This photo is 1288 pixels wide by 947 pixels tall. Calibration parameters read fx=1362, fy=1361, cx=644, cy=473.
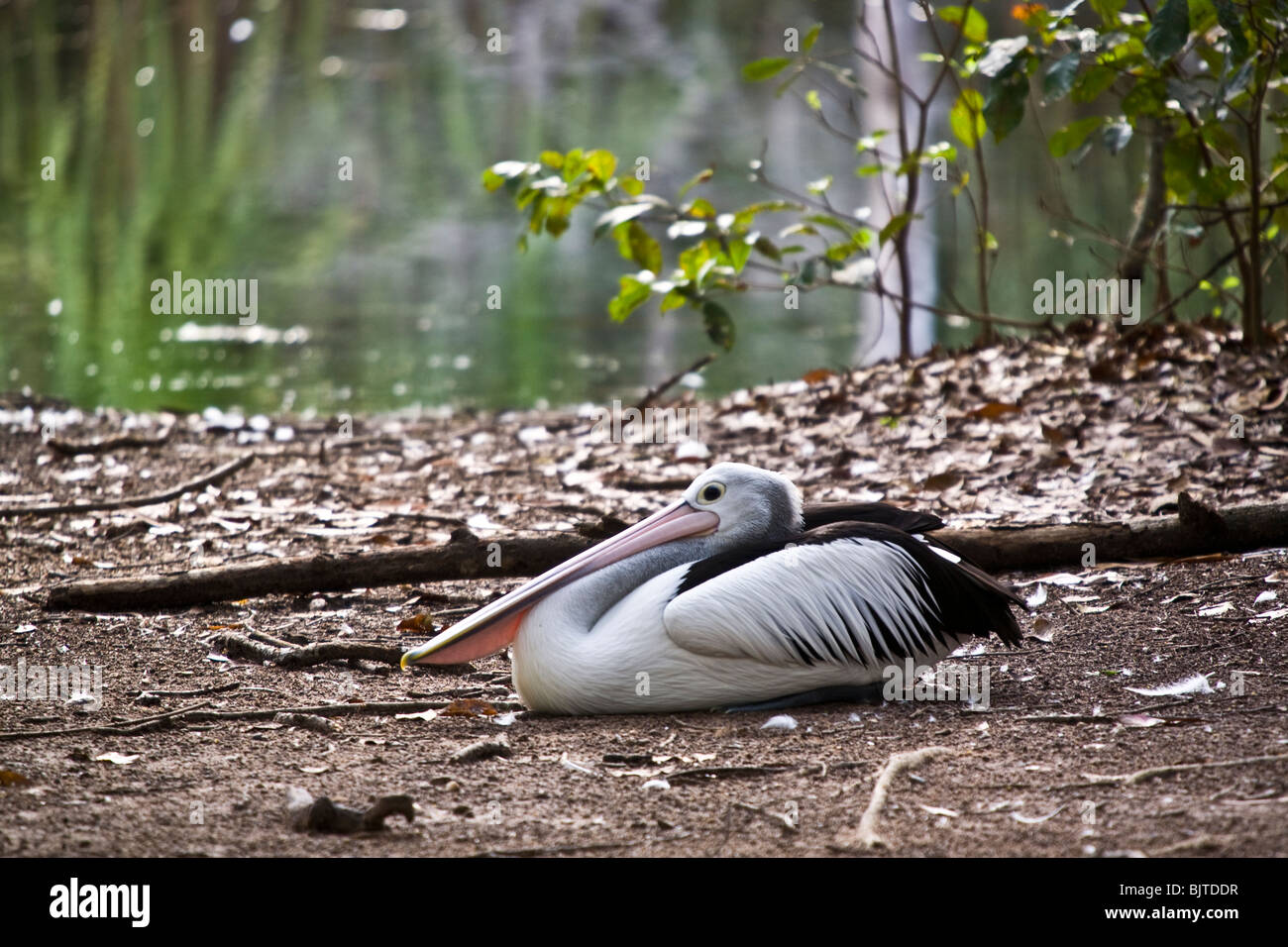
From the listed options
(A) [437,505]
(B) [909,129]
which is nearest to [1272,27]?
(A) [437,505]

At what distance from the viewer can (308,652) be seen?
4.68 meters

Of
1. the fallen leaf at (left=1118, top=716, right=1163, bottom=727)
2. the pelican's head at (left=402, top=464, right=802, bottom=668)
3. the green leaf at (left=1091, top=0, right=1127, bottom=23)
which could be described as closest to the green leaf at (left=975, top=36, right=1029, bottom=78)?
the green leaf at (left=1091, top=0, right=1127, bottom=23)

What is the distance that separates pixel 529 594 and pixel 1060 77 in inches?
148

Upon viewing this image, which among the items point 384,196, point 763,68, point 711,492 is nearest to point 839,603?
point 711,492

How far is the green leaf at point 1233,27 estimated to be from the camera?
19.7 ft

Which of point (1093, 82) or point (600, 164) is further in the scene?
point (600, 164)

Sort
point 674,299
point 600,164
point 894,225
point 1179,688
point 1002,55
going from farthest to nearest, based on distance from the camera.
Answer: point 894,225, point 600,164, point 674,299, point 1002,55, point 1179,688

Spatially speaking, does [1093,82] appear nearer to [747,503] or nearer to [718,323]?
[718,323]

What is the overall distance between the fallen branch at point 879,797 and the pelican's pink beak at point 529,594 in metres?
1.17

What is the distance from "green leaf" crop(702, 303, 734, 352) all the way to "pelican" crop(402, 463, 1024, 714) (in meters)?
3.91

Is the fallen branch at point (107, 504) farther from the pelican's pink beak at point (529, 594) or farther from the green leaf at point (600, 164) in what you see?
the pelican's pink beak at point (529, 594)

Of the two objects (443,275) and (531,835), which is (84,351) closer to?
(443,275)

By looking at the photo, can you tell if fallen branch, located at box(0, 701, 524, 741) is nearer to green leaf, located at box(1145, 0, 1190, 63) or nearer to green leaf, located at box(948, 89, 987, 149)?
green leaf, located at box(1145, 0, 1190, 63)
